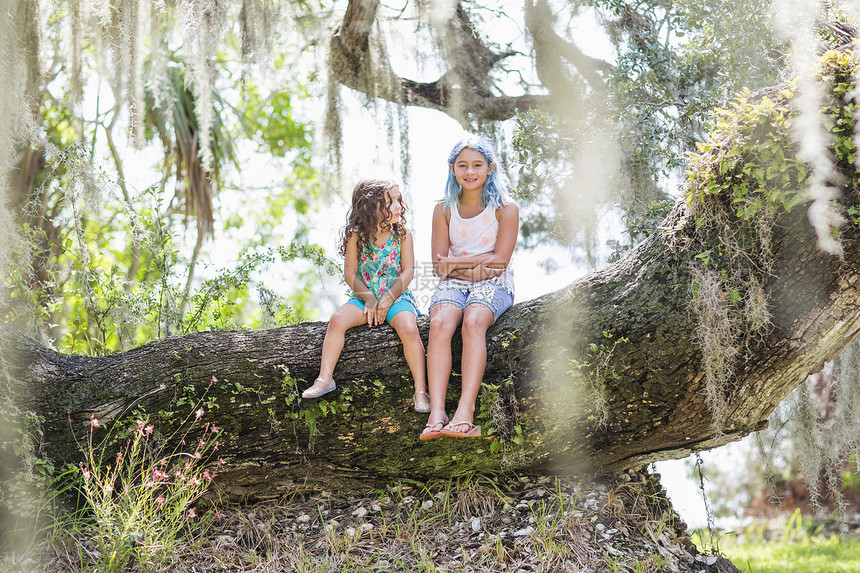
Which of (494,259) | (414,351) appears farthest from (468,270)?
(414,351)

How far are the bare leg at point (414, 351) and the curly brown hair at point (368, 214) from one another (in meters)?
0.50

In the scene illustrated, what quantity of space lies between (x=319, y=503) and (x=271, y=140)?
798cm

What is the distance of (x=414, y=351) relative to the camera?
307cm

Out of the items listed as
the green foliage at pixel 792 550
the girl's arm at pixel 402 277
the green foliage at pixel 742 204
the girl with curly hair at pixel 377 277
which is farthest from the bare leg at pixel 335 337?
the green foliage at pixel 792 550

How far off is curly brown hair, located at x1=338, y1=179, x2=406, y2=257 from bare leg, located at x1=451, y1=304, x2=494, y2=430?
623mm

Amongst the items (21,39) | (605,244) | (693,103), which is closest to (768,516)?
(605,244)

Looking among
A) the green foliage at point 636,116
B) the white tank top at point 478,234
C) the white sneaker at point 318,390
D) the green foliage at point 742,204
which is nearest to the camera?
the green foliage at point 742,204

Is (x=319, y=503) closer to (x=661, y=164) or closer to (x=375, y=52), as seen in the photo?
(x=661, y=164)

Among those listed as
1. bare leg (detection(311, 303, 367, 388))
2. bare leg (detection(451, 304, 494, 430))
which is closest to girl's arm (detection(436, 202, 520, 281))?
bare leg (detection(451, 304, 494, 430))

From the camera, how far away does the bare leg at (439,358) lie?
2957mm

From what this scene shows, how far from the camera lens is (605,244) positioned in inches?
180

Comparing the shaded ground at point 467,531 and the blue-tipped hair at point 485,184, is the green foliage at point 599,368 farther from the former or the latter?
the blue-tipped hair at point 485,184

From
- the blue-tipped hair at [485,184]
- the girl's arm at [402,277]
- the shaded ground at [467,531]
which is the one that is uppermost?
the blue-tipped hair at [485,184]

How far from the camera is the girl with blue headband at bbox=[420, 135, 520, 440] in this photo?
117 inches
